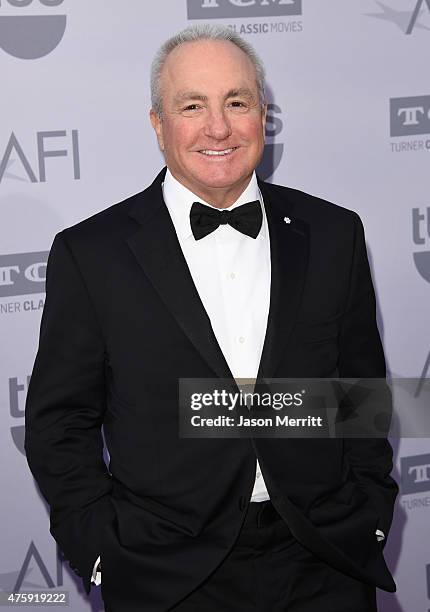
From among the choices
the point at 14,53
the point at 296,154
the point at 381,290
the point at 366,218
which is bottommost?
the point at 381,290

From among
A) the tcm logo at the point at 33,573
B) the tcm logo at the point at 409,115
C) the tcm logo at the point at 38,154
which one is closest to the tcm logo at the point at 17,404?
the tcm logo at the point at 33,573

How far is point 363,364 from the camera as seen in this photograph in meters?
3.05

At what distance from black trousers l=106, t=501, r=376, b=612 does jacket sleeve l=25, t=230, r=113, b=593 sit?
1.23 feet

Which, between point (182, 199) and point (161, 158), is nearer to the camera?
point (182, 199)

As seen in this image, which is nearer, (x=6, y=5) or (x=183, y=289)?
(x=183, y=289)

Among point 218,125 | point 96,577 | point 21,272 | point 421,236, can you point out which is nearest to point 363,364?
point 218,125

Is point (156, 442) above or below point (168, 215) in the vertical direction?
below

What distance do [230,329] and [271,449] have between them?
1.24 ft

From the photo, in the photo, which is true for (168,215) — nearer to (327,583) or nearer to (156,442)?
(156,442)

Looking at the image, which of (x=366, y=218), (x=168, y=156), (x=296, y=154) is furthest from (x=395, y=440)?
(x=168, y=156)

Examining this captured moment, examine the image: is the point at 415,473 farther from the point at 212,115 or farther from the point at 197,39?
the point at 197,39

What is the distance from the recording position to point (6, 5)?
3424 millimetres

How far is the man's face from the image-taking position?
2.75m

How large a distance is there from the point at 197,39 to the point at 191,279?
2.48 feet
